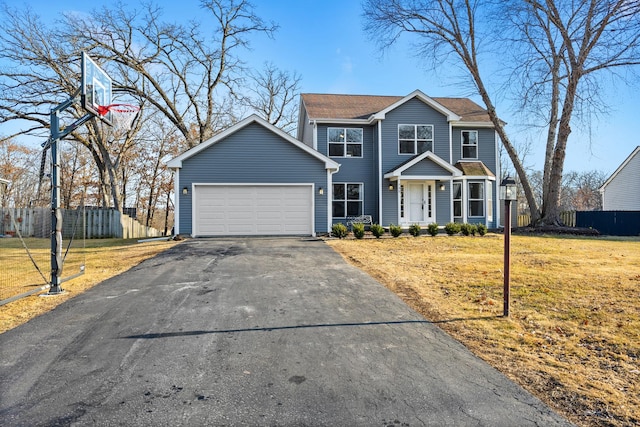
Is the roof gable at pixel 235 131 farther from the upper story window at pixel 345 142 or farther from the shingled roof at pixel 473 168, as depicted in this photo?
the shingled roof at pixel 473 168

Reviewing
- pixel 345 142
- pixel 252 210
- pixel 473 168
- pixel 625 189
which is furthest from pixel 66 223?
pixel 625 189

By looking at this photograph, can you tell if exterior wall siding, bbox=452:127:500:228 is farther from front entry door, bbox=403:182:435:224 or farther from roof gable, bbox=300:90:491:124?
front entry door, bbox=403:182:435:224

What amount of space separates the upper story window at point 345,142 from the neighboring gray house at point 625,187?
2052 centimetres

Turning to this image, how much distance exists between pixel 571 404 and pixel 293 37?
56.1 ft

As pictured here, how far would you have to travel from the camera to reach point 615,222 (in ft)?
63.4

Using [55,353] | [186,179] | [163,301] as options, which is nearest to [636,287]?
[163,301]

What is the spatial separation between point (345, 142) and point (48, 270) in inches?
509

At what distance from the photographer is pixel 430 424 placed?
8.58 ft

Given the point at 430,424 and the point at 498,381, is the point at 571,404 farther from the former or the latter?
the point at 430,424

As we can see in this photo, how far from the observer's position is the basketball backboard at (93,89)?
627 cm

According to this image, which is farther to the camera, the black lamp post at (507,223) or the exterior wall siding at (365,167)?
the exterior wall siding at (365,167)

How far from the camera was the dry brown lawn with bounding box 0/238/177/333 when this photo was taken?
527cm

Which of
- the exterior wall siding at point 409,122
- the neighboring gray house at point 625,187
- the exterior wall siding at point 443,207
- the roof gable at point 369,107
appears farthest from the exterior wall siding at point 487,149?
the neighboring gray house at point 625,187

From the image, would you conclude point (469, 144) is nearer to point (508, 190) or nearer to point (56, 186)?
point (508, 190)
